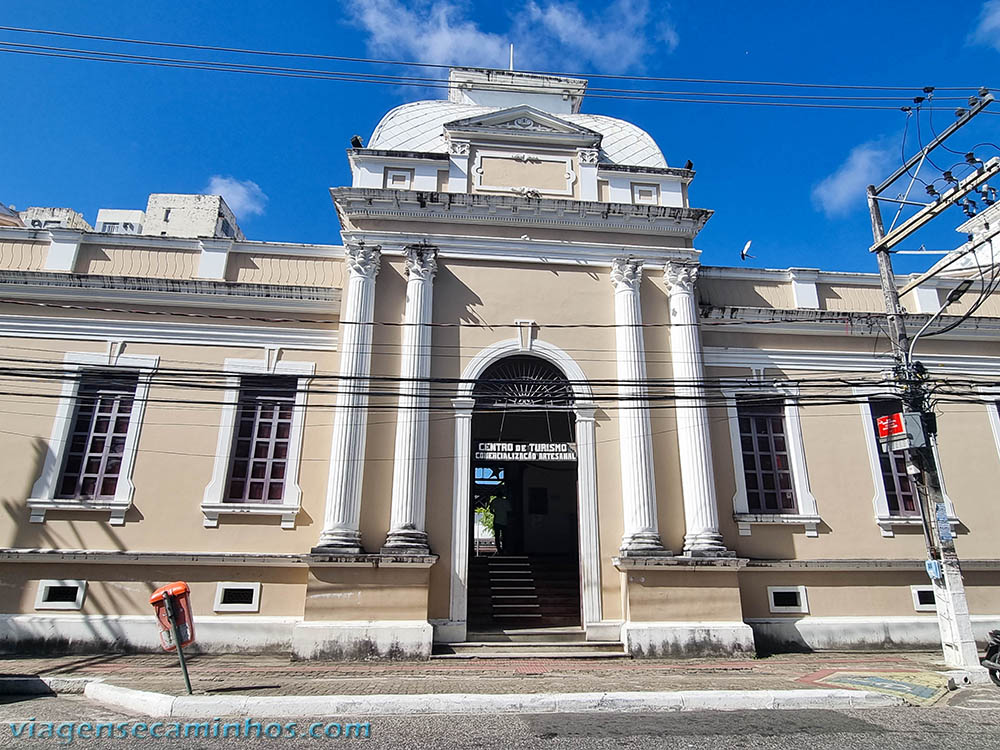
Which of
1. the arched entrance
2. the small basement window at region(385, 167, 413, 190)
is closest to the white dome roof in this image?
the small basement window at region(385, 167, 413, 190)

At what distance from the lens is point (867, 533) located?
37.5 ft

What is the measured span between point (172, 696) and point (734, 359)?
10772 mm

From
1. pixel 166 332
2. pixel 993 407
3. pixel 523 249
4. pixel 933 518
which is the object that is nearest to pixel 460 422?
pixel 523 249

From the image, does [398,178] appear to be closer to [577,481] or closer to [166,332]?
[166,332]

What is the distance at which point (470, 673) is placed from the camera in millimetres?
8281

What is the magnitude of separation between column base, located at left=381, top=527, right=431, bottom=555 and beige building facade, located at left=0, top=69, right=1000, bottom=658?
1.9 inches

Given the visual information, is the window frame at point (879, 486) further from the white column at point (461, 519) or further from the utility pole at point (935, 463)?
the white column at point (461, 519)

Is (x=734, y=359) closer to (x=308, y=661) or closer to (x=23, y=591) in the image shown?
(x=308, y=661)

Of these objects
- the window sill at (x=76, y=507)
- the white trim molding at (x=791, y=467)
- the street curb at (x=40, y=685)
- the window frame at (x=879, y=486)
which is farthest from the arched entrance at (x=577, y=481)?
the window sill at (x=76, y=507)

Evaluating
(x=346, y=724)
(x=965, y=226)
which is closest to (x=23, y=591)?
(x=346, y=724)

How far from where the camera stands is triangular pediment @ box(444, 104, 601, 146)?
12594 millimetres

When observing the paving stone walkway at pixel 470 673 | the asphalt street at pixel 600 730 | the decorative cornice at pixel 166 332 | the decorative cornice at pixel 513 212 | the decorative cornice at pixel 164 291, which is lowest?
the asphalt street at pixel 600 730

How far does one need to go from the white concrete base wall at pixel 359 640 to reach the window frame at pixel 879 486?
8.70m

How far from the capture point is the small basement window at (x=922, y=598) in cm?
1102
